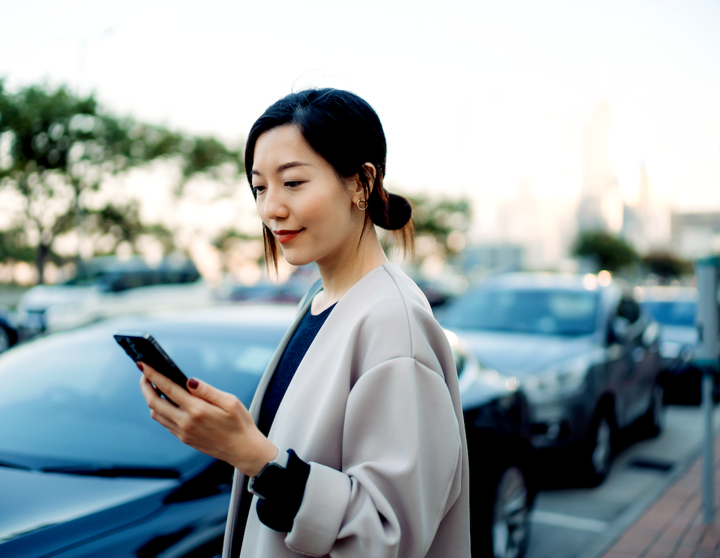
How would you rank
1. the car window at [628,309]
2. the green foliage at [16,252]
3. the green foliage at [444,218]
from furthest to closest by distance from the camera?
the green foliage at [444,218], the green foliage at [16,252], the car window at [628,309]

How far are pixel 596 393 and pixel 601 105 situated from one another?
4331 inches

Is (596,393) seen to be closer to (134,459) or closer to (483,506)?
(483,506)

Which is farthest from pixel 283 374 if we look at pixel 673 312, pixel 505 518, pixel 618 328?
pixel 673 312

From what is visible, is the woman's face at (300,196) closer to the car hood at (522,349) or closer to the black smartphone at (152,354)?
the black smartphone at (152,354)

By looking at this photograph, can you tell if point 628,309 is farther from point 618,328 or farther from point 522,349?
point 522,349

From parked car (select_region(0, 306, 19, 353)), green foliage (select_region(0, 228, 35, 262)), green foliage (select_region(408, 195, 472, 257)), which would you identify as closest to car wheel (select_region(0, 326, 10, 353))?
parked car (select_region(0, 306, 19, 353))

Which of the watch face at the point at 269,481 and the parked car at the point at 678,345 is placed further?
the parked car at the point at 678,345

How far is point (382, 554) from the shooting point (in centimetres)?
A: 106

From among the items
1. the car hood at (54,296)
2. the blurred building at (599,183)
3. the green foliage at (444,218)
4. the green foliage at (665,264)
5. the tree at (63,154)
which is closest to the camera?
the car hood at (54,296)

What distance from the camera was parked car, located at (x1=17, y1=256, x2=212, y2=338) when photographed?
45.2ft

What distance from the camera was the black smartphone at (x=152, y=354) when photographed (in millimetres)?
1101

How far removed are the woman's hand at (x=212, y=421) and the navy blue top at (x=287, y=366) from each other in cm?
30

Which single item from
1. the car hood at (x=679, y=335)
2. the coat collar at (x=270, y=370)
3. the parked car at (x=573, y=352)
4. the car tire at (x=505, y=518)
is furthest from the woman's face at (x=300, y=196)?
the car hood at (x=679, y=335)

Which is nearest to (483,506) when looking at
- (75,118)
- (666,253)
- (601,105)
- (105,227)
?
(75,118)
